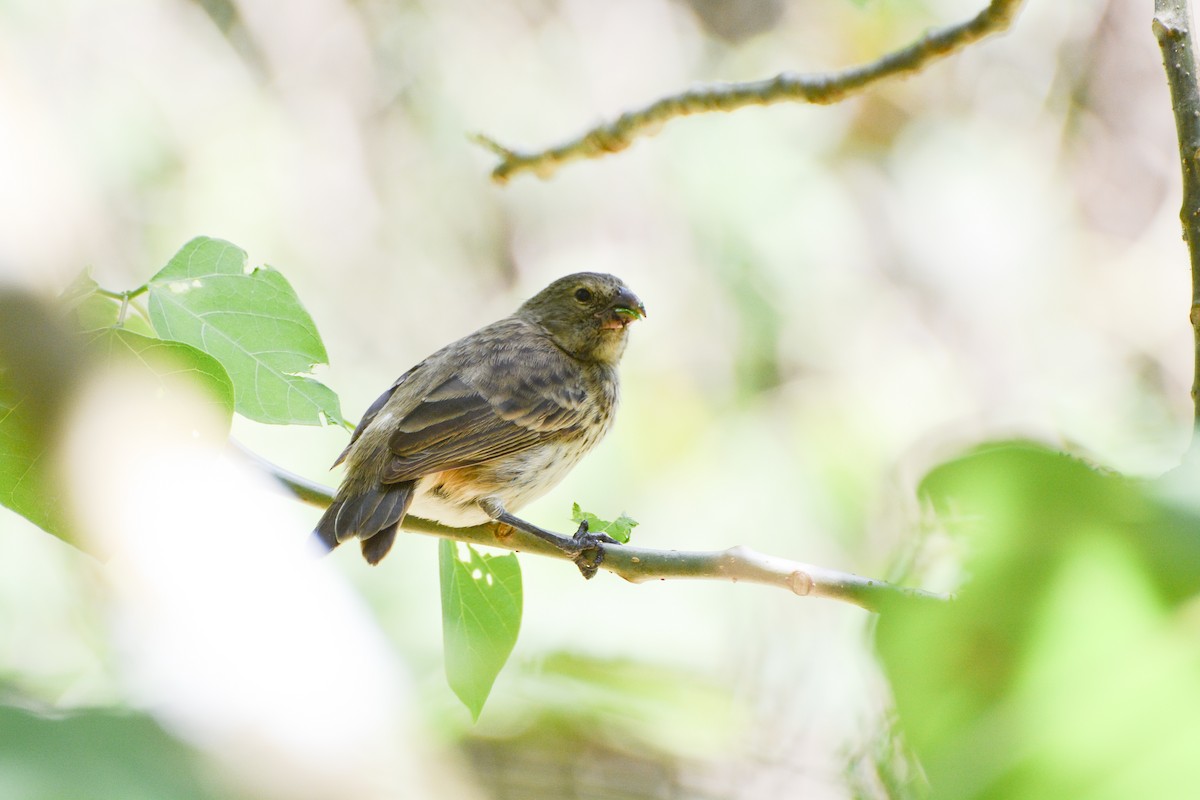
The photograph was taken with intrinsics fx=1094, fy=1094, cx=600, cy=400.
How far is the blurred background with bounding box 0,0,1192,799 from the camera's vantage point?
499 centimetres

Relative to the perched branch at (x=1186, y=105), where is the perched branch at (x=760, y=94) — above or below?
above

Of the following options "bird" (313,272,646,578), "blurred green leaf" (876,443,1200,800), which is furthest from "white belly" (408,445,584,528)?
"blurred green leaf" (876,443,1200,800)

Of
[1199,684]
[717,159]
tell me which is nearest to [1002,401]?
[717,159]

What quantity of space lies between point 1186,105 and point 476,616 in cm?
144

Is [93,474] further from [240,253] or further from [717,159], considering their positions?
[717,159]

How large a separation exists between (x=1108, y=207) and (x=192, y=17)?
5.76 m

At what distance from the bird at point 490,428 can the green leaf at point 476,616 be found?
0.65 feet

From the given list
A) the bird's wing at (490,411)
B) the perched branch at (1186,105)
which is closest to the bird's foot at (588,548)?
the bird's wing at (490,411)

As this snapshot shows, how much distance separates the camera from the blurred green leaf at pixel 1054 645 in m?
0.34

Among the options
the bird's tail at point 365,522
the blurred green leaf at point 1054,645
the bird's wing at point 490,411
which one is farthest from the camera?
the bird's wing at point 490,411

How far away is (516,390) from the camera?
10.6 feet

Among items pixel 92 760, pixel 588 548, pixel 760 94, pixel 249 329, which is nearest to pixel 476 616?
pixel 588 548

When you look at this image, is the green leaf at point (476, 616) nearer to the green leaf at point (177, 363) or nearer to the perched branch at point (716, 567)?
the perched branch at point (716, 567)

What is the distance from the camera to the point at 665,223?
661 cm
